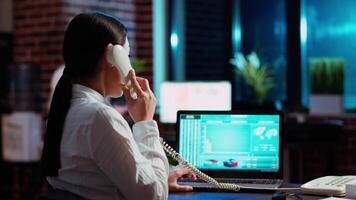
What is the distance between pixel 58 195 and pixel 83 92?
1.12ft

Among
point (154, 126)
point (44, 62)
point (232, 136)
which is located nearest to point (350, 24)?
point (44, 62)

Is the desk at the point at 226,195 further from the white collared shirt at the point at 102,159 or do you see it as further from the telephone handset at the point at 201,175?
the white collared shirt at the point at 102,159

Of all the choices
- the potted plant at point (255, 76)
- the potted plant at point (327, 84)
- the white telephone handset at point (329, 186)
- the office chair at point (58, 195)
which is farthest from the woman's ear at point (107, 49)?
the potted plant at point (255, 76)

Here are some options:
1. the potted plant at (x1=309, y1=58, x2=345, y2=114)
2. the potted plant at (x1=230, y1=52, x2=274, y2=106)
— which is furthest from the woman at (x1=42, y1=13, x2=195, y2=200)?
the potted plant at (x1=230, y1=52, x2=274, y2=106)

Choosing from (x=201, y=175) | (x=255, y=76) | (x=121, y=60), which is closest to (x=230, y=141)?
(x=201, y=175)

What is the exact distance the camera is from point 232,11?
20.9 feet

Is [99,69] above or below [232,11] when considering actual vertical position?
below

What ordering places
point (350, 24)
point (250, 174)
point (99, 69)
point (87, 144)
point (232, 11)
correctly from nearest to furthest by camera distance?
1. point (87, 144)
2. point (99, 69)
3. point (250, 174)
4. point (350, 24)
5. point (232, 11)

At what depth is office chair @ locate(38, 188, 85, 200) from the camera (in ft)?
5.70

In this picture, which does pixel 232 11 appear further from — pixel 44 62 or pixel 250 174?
pixel 250 174

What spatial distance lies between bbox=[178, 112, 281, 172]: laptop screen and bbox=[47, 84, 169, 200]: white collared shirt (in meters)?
0.48

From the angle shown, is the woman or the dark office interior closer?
the woman

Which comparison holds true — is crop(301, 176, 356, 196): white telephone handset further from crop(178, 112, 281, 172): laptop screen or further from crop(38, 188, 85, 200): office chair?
crop(38, 188, 85, 200): office chair

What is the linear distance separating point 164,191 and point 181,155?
0.49 m
